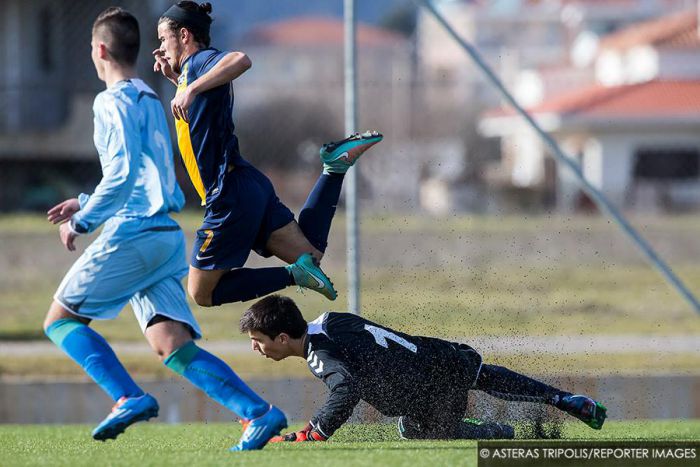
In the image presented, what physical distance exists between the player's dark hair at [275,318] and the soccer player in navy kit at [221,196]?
0.08 meters

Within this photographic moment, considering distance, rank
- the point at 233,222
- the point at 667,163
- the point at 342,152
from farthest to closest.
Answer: the point at 667,163, the point at 342,152, the point at 233,222

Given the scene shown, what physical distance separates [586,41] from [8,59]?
139 ft

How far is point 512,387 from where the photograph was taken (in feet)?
22.0

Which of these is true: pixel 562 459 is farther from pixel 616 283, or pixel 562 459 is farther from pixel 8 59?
pixel 8 59

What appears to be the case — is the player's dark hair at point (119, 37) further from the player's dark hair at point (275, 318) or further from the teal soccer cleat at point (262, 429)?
the teal soccer cleat at point (262, 429)

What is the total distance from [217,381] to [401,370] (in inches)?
39.0

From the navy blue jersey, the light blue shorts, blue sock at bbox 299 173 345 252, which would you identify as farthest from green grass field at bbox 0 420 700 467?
the navy blue jersey

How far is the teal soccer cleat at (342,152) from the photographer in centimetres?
697

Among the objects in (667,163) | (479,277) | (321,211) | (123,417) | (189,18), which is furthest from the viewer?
(667,163)

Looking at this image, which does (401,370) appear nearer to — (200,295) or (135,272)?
(200,295)

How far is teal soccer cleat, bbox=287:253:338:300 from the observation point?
6520 millimetres

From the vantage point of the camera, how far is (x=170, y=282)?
625 centimetres

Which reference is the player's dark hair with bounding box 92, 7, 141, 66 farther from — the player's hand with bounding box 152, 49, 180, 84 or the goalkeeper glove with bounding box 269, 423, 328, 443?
the goalkeeper glove with bounding box 269, 423, 328, 443

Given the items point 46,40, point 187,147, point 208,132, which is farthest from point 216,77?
point 46,40
